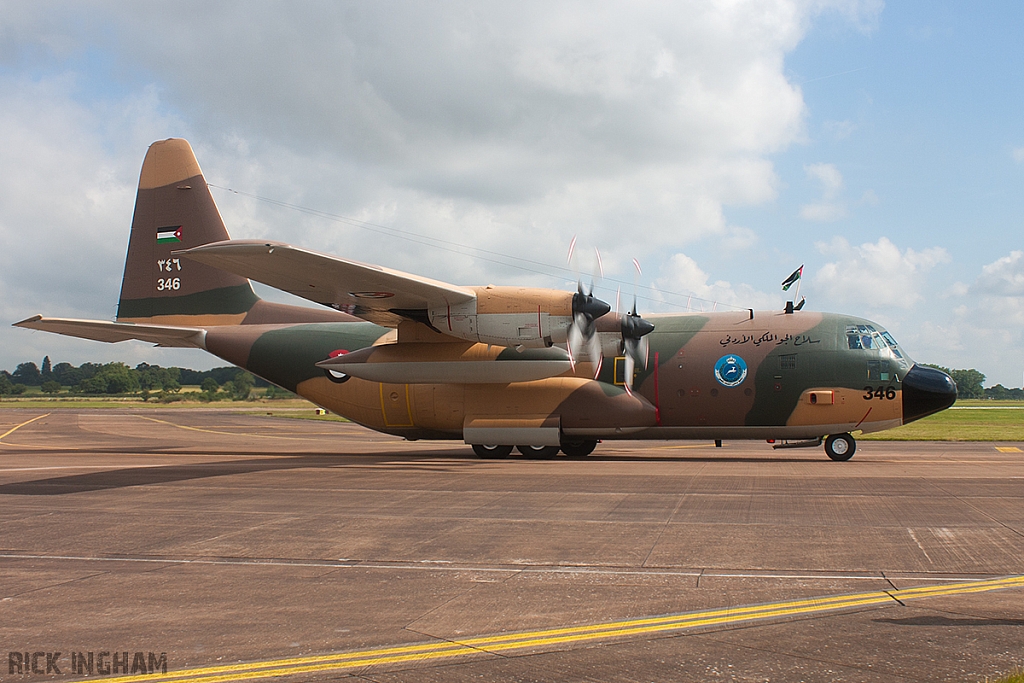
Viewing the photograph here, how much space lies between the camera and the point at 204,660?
17.4 feet

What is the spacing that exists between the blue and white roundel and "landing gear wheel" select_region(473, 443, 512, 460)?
21.6 feet

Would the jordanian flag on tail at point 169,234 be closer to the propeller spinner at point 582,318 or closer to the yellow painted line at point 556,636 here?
the propeller spinner at point 582,318

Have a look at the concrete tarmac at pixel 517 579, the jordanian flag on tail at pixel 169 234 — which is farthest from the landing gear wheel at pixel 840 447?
the jordanian flag on tail at pixel 169 234

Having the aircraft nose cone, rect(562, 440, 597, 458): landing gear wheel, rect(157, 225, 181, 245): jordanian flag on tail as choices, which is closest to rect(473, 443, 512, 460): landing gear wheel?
rect(562, 440, 597, 458): landing gear wheel

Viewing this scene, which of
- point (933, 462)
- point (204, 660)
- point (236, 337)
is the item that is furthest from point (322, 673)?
point (236, 337)

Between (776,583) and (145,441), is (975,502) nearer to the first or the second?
(776,583)

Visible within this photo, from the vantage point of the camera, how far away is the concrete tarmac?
17.2 feet

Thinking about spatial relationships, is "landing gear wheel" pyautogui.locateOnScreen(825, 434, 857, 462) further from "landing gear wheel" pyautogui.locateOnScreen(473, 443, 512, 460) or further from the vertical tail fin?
the vertical tail fin

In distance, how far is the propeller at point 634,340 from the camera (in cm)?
2091

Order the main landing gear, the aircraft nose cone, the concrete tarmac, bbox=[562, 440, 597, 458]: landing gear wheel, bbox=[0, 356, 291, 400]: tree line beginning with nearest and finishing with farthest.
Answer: the concrete tarmac → the aircraft nose cone → the main landing gear → bbox=[562, 440, 597, 458]: landing gear wheel → bbox=[0, 356, 291, 400]: tree line

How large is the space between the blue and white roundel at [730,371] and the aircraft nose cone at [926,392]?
4.26 metres

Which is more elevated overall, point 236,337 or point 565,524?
point 236,337

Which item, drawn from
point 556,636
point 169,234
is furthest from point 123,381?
point 556,636

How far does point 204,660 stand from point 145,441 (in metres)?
29.6
